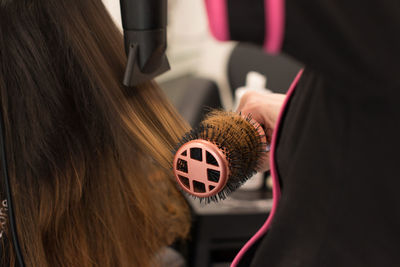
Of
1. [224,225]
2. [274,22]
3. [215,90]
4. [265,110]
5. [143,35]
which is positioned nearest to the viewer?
[274,22]

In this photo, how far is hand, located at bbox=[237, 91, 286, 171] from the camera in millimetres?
539

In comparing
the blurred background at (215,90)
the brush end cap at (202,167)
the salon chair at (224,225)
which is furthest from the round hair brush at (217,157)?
the salon chair at (224,225)

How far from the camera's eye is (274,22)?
220 millimetres

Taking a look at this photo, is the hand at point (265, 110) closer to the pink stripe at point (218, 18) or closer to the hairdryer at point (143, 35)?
the hairdryer at point (143, 35)

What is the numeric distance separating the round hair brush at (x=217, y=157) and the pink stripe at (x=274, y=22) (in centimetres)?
21

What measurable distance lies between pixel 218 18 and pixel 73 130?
325mm

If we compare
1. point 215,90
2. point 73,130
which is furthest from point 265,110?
point 215,90

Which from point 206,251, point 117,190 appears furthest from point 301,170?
point 206,251

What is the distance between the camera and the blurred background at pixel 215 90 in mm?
957

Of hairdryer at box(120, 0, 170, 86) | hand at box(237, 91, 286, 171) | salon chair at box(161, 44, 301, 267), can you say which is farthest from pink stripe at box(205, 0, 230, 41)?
salon chair at box(161, 44, 301, 267)

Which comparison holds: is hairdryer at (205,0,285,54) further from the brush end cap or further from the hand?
the hand

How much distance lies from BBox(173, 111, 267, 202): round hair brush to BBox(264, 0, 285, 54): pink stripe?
0.68 ft

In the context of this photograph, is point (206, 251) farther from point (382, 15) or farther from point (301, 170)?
point (382, 15)

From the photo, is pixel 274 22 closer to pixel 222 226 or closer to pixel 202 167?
pixel 202 167
